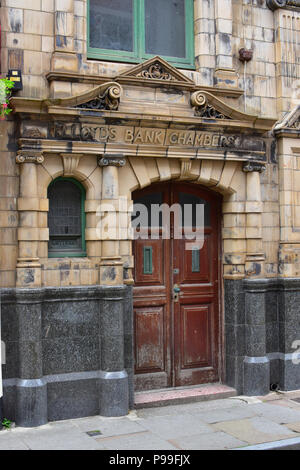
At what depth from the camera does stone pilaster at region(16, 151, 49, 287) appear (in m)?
7.51

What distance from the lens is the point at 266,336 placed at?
915cm

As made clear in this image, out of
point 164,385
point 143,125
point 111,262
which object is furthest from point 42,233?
point 164,385

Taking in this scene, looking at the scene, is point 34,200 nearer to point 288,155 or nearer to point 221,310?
point 221,310

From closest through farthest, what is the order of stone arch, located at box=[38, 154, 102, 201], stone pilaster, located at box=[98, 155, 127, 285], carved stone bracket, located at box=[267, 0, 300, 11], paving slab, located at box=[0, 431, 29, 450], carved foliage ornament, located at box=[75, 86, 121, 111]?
paving slab, located at box=[0, 431, 29, 450] → stone arch, located at box=[38, 154, 102, 201] → carved foliage ornament, located at box=[75, 86, 121, 111] → stone pilaster, located at box=[98, 155, 127, 285] → carved stone bracket, located at box=[267, 0, 300, 11]

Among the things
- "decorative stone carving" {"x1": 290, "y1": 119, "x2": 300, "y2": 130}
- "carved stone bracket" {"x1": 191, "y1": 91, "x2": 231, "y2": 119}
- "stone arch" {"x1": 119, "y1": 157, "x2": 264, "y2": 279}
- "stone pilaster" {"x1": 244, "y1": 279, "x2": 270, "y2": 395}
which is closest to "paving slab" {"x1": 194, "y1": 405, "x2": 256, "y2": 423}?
"stone pilaster" {"x1": 244, "y1": 279, "x2": 270, "y2": 395}

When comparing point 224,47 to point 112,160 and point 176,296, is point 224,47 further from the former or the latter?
point 176,296

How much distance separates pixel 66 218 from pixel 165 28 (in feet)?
10.9

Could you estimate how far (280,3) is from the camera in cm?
927

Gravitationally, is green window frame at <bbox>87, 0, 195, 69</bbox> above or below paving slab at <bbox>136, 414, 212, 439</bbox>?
above

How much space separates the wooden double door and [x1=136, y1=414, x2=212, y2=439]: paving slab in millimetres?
969

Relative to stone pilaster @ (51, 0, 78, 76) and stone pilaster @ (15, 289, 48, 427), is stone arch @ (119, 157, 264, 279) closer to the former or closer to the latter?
stone pilaster @ (51, 0, 78, 76)

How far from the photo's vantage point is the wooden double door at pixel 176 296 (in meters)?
8.72
